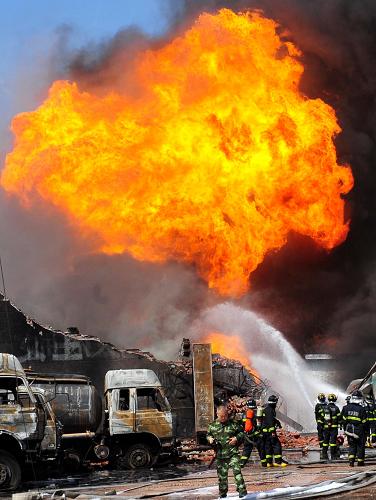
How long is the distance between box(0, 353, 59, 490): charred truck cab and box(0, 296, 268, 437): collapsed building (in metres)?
9.67

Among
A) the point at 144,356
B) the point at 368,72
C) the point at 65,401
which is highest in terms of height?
the point at 368,72

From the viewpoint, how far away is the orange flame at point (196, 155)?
116 ft

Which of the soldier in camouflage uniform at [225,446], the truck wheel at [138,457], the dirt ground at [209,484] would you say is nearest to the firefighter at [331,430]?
the dirt ground at [209,484]

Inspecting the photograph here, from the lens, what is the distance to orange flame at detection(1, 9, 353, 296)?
3534 cm

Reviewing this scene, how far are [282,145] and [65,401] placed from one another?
63.0ft

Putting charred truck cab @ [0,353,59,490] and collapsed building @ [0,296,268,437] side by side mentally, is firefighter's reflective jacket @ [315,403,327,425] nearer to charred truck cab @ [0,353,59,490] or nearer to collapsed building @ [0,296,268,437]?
charred truck cab @ [0,353,59,490]

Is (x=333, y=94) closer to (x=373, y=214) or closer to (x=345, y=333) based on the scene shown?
(x=373, y=214)

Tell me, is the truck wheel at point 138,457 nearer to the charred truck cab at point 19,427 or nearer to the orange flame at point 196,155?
the charred truck cab at point 19,427

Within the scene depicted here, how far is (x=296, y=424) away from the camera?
84.7 feet

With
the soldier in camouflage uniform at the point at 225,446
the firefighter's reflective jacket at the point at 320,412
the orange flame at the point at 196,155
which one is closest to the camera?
the soldier in camouflage uniform at the point at 225,446

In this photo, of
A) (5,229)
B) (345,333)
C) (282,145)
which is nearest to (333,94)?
(282,145)

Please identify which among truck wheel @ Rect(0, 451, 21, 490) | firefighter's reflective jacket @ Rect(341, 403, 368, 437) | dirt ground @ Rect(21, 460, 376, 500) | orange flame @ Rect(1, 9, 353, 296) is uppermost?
orange flame @ Rect(1, 9, 353, 296)

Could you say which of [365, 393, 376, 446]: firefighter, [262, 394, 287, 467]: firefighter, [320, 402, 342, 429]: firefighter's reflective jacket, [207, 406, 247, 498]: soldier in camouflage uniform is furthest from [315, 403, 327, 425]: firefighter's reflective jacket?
[207, 406, 247, 498]: soldier in camouflage uniform

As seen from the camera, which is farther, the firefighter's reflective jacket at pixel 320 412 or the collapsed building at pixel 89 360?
the collapsed building at pixel 89 360
